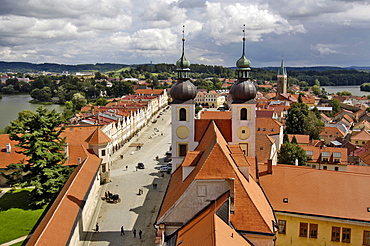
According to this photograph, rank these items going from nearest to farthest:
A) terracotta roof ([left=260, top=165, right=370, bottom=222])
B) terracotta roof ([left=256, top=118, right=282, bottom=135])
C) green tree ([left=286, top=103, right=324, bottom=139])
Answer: terracotta roof ([left=260, top=165, right=370, bottom=222]), terracotta roof ([left=256, top=118, right=282, bottom=135]), green tree ([left=286, top=103, right=324, bottom=139])

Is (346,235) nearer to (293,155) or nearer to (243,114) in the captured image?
(243,114)

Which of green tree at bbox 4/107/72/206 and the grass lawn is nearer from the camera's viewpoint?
the grass lawn

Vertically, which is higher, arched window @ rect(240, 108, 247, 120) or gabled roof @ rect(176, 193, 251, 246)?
arched window @ rect(240, 108, 247, 120)

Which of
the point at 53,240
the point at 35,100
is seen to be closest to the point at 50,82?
the point at 35,100

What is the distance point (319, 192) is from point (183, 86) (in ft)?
44.9

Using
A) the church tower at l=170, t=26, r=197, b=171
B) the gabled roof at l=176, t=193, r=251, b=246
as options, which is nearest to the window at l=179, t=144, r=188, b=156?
the church tower at l=170, t=26, r=197, b=171

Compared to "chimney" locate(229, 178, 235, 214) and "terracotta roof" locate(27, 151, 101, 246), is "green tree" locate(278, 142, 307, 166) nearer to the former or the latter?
"terracotta roof" locate(27, 151, 101, 246)

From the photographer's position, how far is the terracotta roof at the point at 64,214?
18.4 metres

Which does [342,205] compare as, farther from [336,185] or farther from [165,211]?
[165,211]

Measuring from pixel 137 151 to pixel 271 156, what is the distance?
22.8 meters

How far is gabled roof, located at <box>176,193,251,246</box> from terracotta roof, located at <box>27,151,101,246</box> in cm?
727

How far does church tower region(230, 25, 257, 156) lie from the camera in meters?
28.6

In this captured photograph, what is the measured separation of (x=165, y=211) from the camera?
1820 centimetres

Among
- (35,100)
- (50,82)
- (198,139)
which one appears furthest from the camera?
(50,82)
